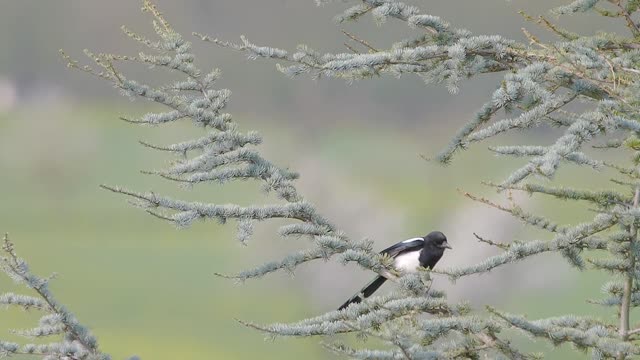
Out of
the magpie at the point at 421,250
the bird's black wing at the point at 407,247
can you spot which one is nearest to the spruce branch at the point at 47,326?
the magpie at the point at 421,250

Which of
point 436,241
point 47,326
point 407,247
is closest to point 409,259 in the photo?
point 407,247

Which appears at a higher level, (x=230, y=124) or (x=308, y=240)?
(x=230, y=124)

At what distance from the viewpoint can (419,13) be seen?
5.60 metres

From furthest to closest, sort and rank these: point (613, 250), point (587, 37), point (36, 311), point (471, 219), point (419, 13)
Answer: point (471, 219) < point (587, 37) < point (419, 13) < point (613, 250) < point (36, 311)

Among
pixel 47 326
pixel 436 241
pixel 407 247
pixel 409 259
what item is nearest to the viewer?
pixel 47 326

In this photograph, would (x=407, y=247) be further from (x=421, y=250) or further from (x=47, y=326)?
(x=47, y=326)

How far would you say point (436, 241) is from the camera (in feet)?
28.9

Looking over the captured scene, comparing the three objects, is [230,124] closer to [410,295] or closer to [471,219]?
[410,295]

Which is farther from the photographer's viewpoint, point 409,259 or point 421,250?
point 421,250

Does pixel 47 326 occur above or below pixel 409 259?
below

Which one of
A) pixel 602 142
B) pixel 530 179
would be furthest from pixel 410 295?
pixel 602 142

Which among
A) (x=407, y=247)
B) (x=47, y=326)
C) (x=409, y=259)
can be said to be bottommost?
(x=47, y=326)

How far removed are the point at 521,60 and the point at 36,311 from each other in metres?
2.84

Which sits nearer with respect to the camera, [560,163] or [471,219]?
[560,163]
